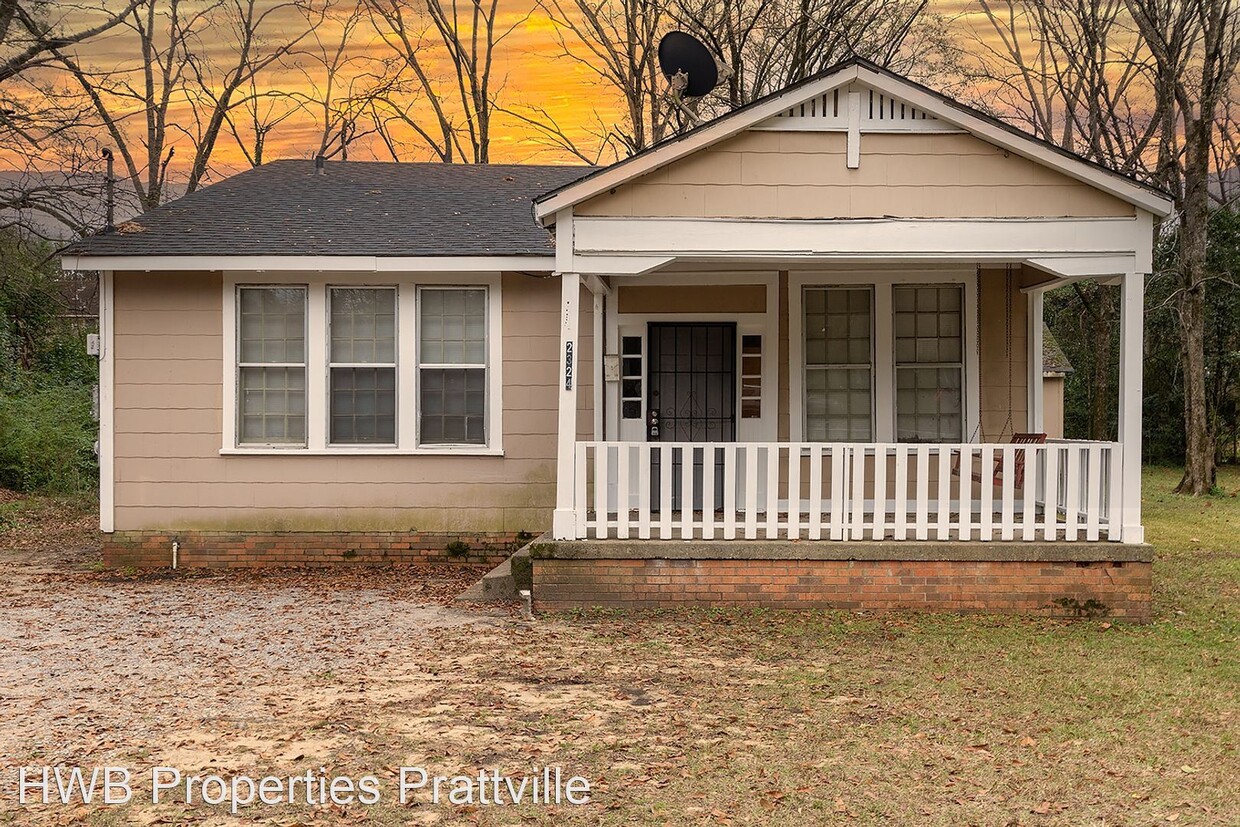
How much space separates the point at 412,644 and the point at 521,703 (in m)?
1.91

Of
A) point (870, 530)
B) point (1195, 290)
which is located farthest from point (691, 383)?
point (1195, 290)

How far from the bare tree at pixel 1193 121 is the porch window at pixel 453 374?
14230 mm

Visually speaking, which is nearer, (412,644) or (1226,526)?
(412,644)

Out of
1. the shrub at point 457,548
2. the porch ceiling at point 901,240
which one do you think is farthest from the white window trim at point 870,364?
the shrub at point 457,548

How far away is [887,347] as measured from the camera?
473 inches

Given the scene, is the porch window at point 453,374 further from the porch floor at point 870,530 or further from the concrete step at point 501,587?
the porch floor at point 870,530

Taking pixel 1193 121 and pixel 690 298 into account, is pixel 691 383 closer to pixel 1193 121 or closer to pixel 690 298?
pixel 690 298

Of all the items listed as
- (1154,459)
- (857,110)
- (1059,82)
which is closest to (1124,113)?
(1059,82)

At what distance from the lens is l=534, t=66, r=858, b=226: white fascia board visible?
9.69 meters

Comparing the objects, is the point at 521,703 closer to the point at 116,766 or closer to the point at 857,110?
the point at 116,766

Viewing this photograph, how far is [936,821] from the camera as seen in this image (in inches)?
209

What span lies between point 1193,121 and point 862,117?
48.0 feet

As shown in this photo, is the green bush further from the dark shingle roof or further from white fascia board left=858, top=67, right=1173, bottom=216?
white fascia board left=858, top=67, right=1173, bottom=216

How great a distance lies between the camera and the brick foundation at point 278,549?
12539 mm
